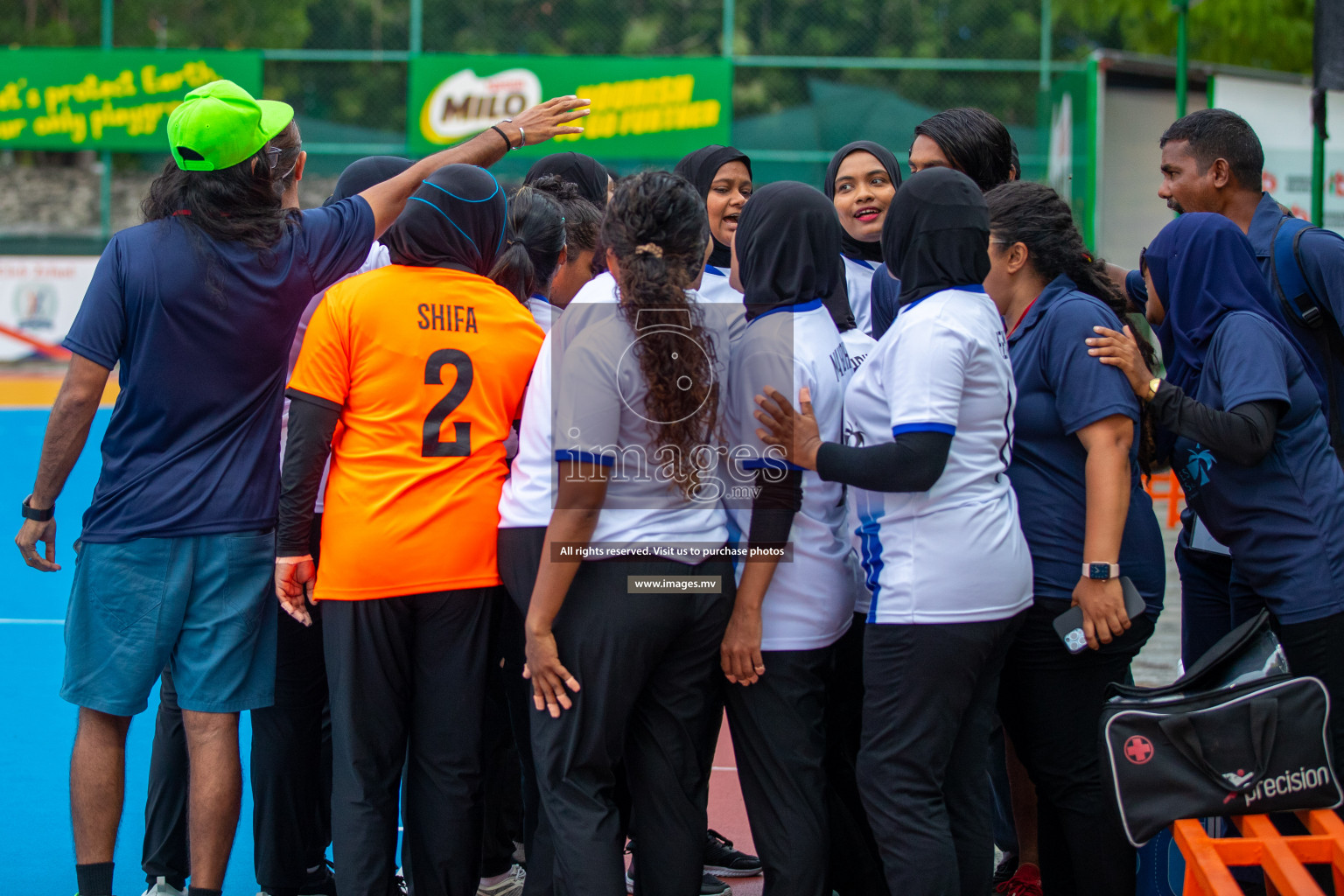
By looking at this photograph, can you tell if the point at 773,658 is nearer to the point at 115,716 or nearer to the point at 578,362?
the point at 578,362

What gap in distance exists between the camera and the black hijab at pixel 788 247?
2.82 m

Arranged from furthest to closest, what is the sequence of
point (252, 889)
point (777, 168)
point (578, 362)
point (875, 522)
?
point (777, 168), point (252, 889), point (875, 522), point (578, 362)

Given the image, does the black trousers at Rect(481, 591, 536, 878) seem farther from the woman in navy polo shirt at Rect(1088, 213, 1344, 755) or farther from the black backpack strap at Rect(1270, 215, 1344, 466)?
the black backpack strap at Rect(1270, 215, 1344, 466)

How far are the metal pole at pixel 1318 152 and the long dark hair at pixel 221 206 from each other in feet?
15.7

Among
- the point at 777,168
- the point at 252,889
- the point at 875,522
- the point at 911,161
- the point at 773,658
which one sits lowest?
the point at 252,889

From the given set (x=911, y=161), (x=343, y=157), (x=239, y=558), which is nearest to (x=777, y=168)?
(x=343, y=157)

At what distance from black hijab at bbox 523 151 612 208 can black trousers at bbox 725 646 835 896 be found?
2.22 m

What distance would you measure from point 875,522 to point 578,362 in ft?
2.69

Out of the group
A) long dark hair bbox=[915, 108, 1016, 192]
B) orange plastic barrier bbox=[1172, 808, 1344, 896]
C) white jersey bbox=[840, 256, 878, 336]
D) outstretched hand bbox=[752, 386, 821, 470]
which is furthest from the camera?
white jersey bbox=[840, 256, 878, 336]

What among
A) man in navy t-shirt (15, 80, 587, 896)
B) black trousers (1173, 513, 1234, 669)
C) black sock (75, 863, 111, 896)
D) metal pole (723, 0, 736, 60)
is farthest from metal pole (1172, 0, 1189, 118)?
metal pole (723, 0, 736, 60)

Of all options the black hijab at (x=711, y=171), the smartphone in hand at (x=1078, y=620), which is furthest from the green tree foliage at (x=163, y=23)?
the smartphone in hand at (x=1078, y=620)

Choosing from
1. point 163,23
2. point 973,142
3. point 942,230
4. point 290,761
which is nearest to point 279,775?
point 290,761

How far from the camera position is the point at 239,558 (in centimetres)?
322

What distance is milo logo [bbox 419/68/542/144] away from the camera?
59.6 feet
